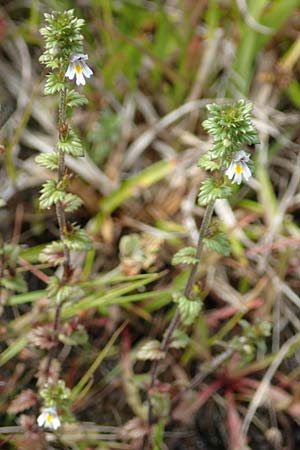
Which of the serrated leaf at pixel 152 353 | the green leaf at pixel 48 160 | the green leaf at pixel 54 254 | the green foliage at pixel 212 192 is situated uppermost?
the green foliage at pixel 212 192

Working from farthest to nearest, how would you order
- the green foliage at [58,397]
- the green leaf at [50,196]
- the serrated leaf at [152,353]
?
1. the serrated leaf at [152,353]
2. the green foliage at [58,397]
3. the green leaf at [50,196]

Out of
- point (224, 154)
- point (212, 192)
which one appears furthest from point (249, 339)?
point (224, 154)

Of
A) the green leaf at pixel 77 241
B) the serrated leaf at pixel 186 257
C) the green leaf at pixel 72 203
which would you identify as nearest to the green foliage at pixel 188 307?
the serrated leaf at pixel 186 257

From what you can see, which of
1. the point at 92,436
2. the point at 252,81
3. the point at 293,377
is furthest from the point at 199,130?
the point at 92,436

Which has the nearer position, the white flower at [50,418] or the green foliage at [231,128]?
the green foliage at [231,128]

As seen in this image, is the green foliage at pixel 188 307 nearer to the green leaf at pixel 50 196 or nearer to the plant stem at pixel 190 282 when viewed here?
the plant stem at pixel 190 282

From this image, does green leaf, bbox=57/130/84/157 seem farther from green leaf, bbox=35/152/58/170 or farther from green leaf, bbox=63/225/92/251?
green leaf, bbox=63/225/92/251

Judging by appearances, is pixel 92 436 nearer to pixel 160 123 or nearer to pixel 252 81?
pixel 160 123

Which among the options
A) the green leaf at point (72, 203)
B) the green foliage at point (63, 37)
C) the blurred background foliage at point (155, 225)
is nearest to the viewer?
the green foliage at point (63, 37)
